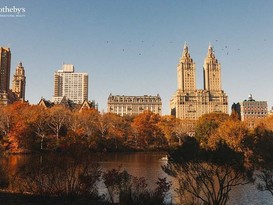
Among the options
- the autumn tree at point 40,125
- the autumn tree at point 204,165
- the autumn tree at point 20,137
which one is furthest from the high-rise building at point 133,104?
the autumn tree at point 204,165

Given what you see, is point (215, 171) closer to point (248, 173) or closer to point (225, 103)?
point (248, 173)

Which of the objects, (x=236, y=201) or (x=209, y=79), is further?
(x=209, y=79)

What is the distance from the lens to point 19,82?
176 m

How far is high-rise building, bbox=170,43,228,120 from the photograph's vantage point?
590 ft

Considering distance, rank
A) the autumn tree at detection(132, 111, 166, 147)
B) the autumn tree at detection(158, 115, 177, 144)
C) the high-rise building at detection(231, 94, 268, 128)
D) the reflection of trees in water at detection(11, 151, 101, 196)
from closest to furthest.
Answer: the reflection of trees in water at detection(11, 151, 101, 196)
the autumn tree at detection(132, 111, 166, 147)
the autumn tree at detection(158, 115, 177, 144)
the high-rise building at detection(231, 94, 268, 128)

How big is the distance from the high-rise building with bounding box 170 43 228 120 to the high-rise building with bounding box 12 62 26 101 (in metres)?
81.2

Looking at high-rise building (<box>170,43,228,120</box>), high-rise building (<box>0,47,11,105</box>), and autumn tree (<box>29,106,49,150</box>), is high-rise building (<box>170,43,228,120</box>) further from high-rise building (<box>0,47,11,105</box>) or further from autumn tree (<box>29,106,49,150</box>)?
autumn tree (<box>29,106,49,150</box>)

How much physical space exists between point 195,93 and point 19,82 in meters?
92.7

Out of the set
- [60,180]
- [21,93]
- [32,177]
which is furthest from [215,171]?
[21,93]

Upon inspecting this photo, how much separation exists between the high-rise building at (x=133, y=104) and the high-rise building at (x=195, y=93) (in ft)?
36.8

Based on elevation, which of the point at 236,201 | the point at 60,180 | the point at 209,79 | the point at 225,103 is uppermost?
the point at 209,79

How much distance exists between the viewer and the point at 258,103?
197875mm

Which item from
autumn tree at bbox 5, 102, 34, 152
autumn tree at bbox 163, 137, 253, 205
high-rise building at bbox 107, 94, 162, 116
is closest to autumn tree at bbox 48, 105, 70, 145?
autumn tree at bbox 5, 102, 34, 152

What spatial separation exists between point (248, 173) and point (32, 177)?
10.3m
